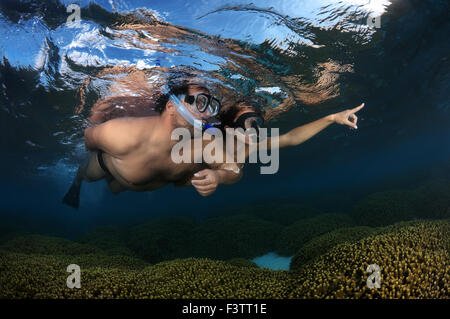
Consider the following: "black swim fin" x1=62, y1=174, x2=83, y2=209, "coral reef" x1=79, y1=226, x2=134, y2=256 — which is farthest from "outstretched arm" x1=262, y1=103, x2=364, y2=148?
"black swim fin" x1=62, y1=174, x2=83, y2=209

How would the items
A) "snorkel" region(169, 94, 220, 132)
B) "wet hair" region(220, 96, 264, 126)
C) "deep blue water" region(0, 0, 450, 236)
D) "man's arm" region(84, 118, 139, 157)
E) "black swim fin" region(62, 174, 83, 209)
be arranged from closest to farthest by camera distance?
"man's arm" region(84, 118, 139, 157)
"deep blue water" region(0, 0, 450, 236)
"snorkel" region(169, 94, 220, 132)
"black swim fin" region(62, 174, 83, 209)
"wet hair" region(220, 96, 264, 126)

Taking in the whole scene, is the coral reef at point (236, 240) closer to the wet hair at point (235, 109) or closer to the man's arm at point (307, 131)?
the man's arm at point (307, 131)

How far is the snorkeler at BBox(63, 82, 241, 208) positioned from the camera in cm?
513

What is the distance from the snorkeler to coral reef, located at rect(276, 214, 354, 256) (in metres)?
4.90

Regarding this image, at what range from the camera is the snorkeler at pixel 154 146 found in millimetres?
5129

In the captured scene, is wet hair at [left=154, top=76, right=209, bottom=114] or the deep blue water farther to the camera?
wet hair at [left=154, top=76, right=209, bottom=114]

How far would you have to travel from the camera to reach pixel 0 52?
714cm

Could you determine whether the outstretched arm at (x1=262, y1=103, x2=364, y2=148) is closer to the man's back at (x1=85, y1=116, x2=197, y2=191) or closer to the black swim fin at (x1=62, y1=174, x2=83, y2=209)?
the man's back at (x1=85, y1=116, x2=197, y2=191)

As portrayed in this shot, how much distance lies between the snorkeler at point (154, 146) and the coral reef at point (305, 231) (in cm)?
490

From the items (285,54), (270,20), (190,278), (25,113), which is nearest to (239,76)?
(285,54)

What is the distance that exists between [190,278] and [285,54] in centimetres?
832

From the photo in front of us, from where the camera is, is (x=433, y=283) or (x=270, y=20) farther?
(x=270, y=20)

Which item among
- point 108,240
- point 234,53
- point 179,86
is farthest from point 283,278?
point 108,240
